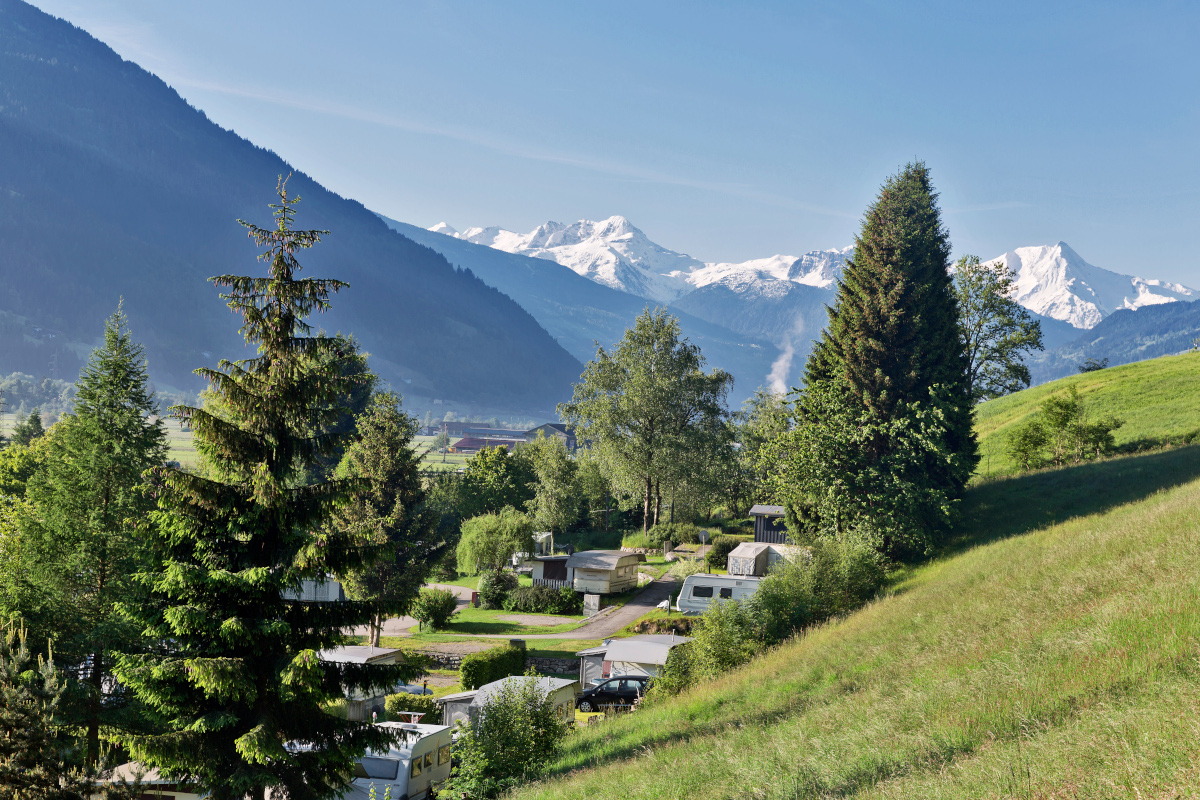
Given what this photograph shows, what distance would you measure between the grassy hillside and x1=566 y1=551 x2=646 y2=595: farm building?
23.7 m

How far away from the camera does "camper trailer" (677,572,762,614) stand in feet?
132

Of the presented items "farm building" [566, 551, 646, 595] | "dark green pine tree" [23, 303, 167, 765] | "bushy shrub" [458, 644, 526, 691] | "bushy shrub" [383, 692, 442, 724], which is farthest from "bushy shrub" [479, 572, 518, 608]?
"dark green pine tree" [23, 303, 167, 765]

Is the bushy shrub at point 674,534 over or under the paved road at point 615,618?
over

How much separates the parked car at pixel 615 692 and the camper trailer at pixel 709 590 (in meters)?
13.2

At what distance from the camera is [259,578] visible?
1291cm

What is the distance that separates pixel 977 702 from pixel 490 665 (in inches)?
936

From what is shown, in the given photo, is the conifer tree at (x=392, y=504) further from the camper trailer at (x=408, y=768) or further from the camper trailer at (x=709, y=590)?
the camper trailer at (x=408, y=768)

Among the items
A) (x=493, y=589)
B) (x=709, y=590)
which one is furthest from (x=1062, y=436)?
(x=493, y=589)

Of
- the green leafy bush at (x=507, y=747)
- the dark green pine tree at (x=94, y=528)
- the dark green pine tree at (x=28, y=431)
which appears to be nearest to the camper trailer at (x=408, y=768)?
the green leafy bush at (x=507, y=747)

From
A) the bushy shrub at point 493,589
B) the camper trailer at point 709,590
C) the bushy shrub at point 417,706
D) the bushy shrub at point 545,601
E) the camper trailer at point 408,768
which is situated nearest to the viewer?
the camper trailer at point 408,768

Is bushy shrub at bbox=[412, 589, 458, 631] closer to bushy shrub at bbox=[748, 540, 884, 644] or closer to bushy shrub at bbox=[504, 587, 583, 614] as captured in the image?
bushy shrub at bbox=[504, 587, 583, 614]

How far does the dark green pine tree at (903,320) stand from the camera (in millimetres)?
35844

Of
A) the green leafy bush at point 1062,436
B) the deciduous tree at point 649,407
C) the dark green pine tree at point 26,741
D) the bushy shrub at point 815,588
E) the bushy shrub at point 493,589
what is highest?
the deciduous tree at point 649,407

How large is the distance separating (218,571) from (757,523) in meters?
44.3
